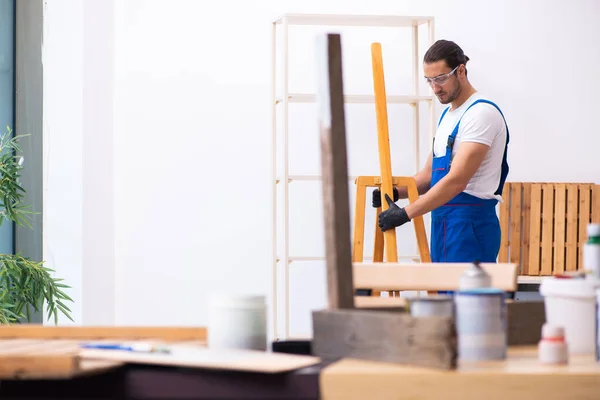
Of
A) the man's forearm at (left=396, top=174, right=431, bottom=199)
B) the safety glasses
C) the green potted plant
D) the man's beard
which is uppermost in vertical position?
the safety glasses

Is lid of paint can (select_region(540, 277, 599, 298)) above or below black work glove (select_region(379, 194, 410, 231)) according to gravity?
below

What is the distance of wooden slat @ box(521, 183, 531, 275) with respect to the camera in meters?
4.65

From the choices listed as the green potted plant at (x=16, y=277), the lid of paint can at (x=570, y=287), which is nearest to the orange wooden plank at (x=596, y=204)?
the green potted plant at (x=16, y=277)

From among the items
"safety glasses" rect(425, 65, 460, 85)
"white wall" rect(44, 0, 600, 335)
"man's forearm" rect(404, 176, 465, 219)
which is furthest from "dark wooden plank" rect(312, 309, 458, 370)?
"white wall" rect(44, 0, 600, 335)

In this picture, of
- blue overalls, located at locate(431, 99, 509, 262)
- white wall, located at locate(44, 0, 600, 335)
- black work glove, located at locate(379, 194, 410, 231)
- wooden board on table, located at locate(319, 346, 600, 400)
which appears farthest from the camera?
white wall, located at locate(44, 0, 600, 335)

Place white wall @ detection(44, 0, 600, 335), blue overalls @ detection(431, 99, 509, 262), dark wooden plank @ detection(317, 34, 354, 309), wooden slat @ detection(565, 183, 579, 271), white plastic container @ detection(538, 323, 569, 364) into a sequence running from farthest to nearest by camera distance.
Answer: white wall @ detection(44, 0, 600, 335), wooden slat @ detection(565, 183, 579, 271), blue overalls @ detection(431, 99, 509, 262), dark wooden plank @ detection(317, 34, 354, 309), white plastic container @ detection(538, 323, 569, 364)

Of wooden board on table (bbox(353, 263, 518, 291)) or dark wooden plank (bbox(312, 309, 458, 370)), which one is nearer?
dark wooden plank (bbox(312, 309, 458, 370))

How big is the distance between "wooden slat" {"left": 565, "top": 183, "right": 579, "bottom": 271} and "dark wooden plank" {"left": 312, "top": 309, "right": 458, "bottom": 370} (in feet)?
11.8

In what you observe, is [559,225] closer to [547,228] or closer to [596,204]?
[547,228]

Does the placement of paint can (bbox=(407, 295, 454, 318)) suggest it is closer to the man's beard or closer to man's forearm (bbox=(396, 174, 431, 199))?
the man's beard

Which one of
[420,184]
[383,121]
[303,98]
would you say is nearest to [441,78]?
[383,121]

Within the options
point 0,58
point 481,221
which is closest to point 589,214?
point 481,221

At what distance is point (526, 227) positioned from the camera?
15.3ft

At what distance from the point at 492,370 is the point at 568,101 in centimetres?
428
